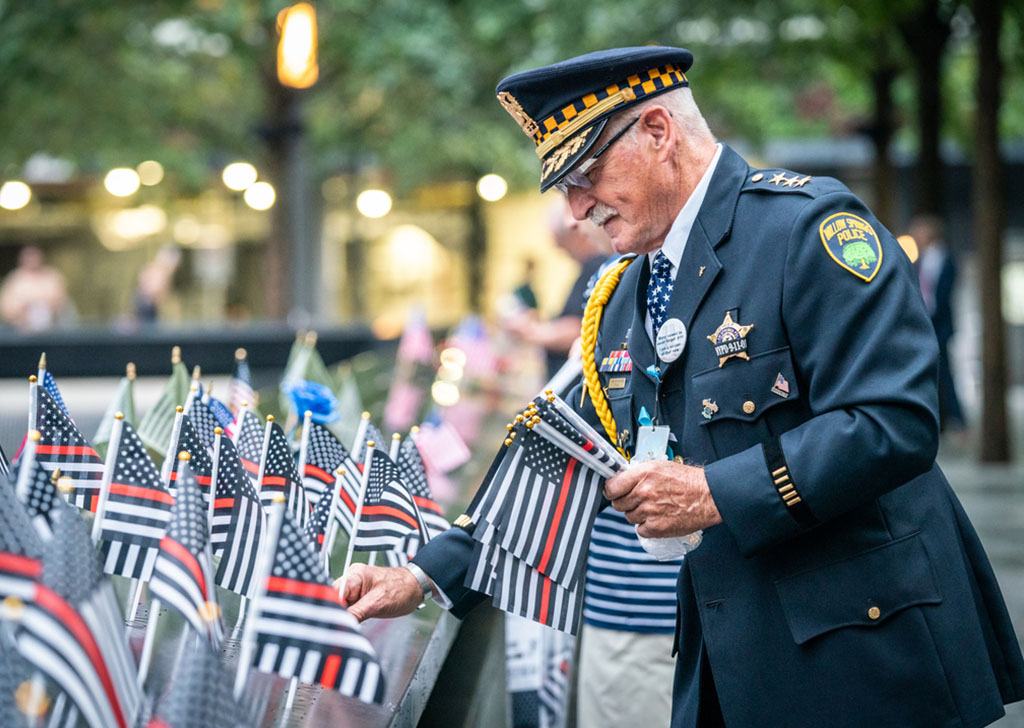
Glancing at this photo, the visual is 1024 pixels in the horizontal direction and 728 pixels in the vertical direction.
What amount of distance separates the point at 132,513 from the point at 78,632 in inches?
33.8

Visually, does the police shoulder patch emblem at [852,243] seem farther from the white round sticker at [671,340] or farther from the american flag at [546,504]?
the american flag at [546,504]

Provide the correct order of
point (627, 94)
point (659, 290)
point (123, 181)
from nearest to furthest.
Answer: point (627, 94) → point (659, 290) → point (123, 181)

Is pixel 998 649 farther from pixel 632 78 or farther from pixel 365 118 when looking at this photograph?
pixel 365 118

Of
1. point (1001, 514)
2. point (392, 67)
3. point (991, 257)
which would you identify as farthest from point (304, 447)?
point (392, 67)

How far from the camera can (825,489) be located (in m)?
2.18

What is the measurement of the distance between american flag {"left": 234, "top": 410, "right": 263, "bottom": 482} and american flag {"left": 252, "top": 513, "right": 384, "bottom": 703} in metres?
1.63

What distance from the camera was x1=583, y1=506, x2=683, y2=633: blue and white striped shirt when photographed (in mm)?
3754

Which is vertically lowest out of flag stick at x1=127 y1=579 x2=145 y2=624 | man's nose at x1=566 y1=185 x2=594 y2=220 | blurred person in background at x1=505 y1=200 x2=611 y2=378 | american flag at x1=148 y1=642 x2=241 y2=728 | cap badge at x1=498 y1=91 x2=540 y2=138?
→ american flag at x1=148 y1=642 x2=241 y2=728

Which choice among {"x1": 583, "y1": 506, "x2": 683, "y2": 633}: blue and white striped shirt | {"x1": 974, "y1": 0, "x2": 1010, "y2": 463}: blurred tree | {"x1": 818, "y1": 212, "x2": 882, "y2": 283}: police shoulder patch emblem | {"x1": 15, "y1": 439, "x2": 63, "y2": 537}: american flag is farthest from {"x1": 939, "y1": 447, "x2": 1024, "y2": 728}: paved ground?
{"x1": 15, "y1": 439, "x2": 63, "y2": 537}: american flag

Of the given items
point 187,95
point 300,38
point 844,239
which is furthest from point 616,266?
point 187,95

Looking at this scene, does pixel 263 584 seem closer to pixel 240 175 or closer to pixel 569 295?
pixel 569 295

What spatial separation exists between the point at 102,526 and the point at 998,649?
1.93 m

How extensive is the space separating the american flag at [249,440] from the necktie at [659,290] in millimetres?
1489

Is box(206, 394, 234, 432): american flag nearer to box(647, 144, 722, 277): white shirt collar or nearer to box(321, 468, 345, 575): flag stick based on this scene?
box(321, 468, 345, 575): flag stick
